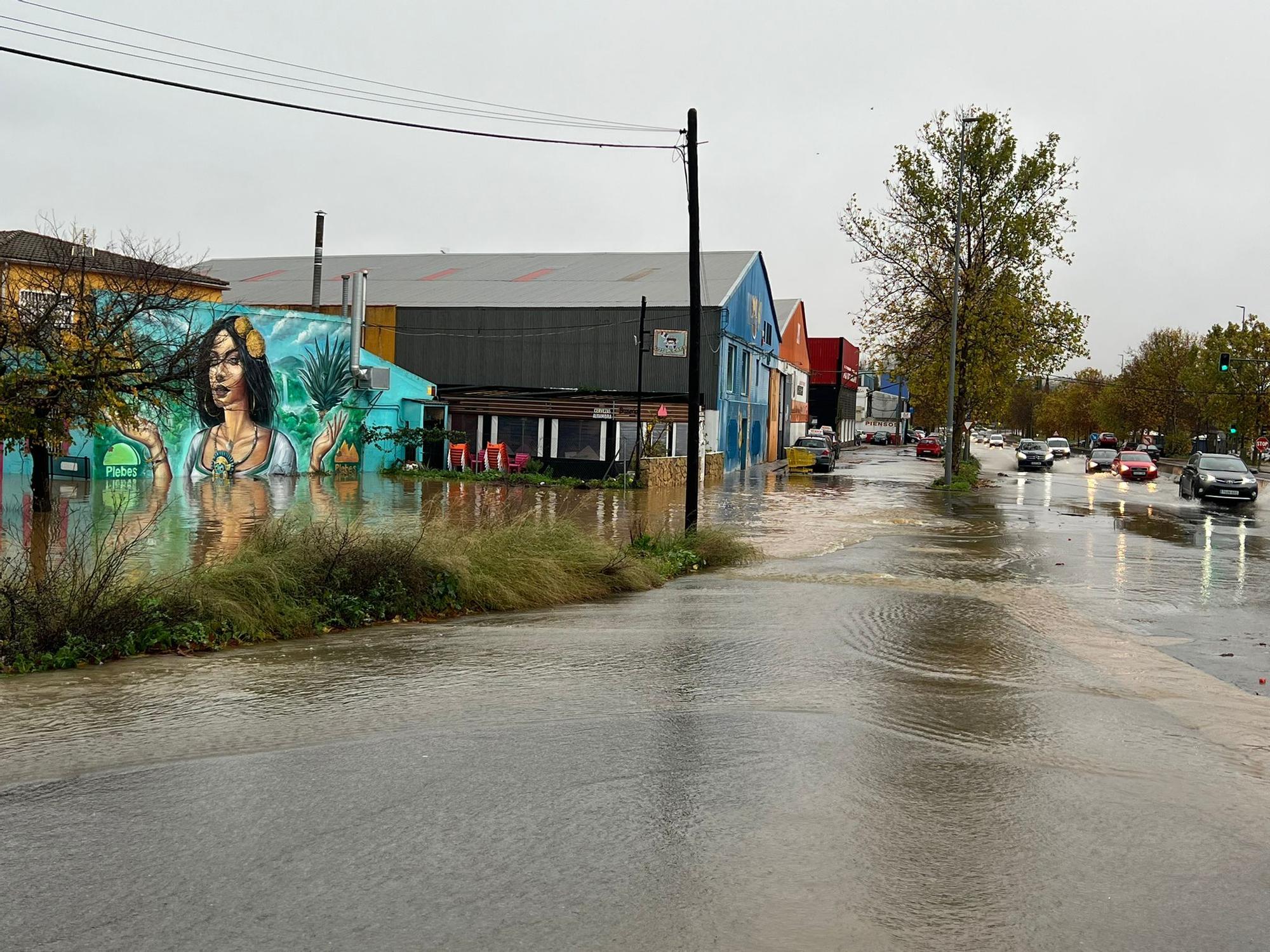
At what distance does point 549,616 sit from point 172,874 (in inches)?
304

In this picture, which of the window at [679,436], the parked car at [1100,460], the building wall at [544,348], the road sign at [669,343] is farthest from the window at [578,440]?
the parked car at [1100,460]

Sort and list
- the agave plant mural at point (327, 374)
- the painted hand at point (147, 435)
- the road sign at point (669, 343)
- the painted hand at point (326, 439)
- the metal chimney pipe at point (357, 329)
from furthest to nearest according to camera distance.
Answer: the road sign at point (669, 343)
the metal chimney pipe at point (357, 329)
the painted hand at point (326, 439)
the agave plant mural at point (327, 374)
the painted hand at point (147, 435)

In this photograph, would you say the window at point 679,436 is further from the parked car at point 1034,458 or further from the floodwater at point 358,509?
the parked car at point 1034,458

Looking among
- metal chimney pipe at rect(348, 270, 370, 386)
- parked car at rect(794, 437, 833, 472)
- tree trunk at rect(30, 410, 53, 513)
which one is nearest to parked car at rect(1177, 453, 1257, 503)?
parked car at rect(794, 437, 833, 472)

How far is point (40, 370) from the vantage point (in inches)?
759

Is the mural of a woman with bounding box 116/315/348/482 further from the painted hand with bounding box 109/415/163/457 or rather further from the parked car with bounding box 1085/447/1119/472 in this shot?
the parked car with bounding box 1085/447/1119/472

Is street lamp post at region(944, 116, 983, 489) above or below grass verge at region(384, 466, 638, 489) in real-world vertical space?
above

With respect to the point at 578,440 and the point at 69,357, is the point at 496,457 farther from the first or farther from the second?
the point at 69,357

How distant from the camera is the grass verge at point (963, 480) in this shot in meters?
39.8

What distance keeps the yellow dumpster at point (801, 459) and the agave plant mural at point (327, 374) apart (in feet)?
71.3

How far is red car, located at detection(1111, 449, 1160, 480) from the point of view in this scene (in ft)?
167

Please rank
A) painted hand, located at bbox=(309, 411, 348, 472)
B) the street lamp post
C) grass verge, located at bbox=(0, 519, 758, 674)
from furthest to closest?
the street lamp post, painted hand, located at bbox=(309, 411, 348, 472), grass verge, located at bbox=(0, 519, 758, 674)

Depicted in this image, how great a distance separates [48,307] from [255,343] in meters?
15.2

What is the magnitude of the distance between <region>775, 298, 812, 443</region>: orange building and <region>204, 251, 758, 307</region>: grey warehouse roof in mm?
14294
